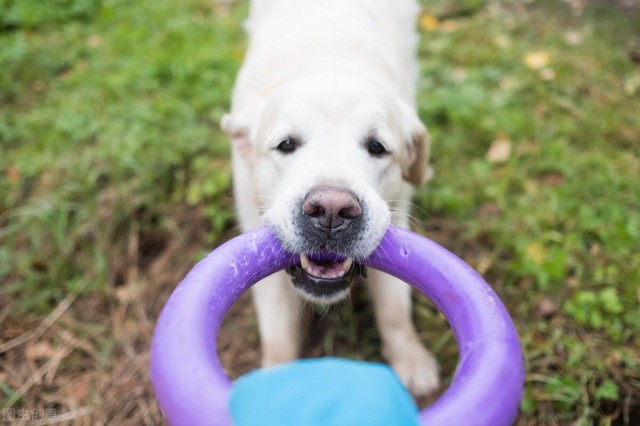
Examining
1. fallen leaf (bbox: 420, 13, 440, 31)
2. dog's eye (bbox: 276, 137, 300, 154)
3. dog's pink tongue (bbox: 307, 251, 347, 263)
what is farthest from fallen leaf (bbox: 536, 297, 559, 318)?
fallen leaf (bbox: 420, 13, 440, 31)

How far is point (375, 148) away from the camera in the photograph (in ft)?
9.05

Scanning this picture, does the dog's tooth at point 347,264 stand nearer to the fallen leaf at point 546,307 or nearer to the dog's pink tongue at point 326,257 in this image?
the dog's pink tongue at point 326,257

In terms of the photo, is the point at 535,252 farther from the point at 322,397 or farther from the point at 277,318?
the point at 322,397

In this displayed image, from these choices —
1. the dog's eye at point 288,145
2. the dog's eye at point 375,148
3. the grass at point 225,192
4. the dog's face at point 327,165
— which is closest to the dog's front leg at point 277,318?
the grass at point 225,192

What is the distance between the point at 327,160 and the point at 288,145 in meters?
0.30

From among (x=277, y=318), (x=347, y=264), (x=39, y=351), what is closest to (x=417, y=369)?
(x=277, y=318)

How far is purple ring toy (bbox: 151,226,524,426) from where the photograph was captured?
5.36ft

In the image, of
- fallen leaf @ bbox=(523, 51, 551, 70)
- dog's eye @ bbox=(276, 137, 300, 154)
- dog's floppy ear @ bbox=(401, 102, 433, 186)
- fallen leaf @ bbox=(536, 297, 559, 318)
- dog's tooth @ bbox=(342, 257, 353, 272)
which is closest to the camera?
dog's tooth @ bbox=(342, 257, 353, 272)

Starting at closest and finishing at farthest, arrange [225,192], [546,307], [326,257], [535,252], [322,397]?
1. [322,397]
2. [326,257]
3. [546,307]
4. [535,252]
5. [225,192]

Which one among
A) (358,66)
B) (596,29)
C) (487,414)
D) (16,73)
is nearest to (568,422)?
(487,414)

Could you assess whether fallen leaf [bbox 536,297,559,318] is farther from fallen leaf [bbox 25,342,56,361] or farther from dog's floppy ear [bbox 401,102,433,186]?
fallen leaf [bbox 25,342,56,361]

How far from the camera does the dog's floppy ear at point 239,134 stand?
10.2 ft

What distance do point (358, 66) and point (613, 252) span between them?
71.8 inches

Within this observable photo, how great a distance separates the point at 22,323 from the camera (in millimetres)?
3352
